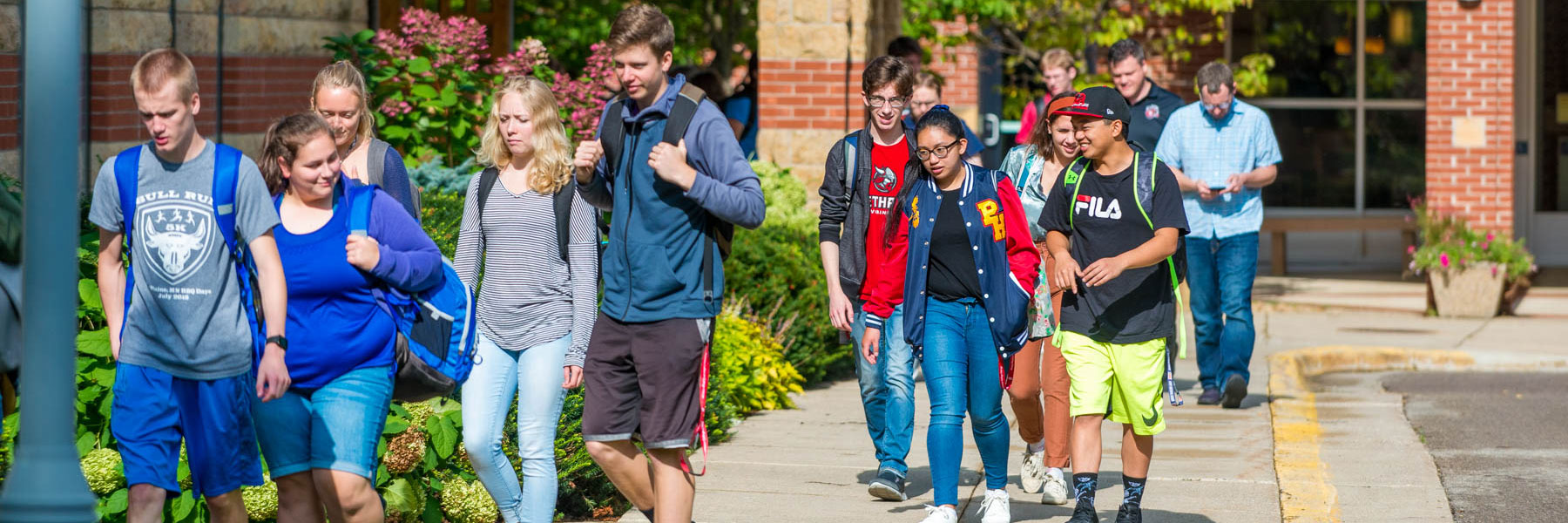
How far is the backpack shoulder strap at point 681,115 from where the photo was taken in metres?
4.89

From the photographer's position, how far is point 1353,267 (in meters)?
18.1

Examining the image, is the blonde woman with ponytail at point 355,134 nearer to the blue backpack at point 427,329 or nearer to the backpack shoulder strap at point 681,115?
the blue backpack at point 427,329

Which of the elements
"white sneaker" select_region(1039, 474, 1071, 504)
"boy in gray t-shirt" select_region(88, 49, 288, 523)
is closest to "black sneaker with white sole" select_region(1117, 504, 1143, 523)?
"white sneaker" select_region(1039, 474, 1071, 504)

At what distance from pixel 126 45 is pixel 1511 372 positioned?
852 cm

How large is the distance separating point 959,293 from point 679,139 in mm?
1368

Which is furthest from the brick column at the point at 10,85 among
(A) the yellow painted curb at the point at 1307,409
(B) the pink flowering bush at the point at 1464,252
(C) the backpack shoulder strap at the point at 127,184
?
(B) the pink flowering bush at the point at 1464,252

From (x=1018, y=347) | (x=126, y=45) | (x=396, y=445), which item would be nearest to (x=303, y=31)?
(x=126, y=45)

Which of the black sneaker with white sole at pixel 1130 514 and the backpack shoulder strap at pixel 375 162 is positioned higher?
the backpack shoulder strap at pixel 375 162

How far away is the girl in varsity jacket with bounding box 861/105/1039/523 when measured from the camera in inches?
228

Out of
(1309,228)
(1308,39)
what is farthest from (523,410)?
(1308,39)

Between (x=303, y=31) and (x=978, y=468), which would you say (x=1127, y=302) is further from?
(x=303, y=31)

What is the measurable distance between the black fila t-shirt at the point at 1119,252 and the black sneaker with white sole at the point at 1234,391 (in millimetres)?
3129

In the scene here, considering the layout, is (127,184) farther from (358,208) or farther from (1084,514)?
(1084,514)

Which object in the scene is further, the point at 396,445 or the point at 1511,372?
the point at 1511,372
